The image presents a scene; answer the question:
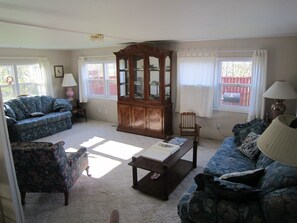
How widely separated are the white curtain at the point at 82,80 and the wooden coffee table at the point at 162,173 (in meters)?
4.09

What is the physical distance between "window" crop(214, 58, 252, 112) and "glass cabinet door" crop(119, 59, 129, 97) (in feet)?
7.05

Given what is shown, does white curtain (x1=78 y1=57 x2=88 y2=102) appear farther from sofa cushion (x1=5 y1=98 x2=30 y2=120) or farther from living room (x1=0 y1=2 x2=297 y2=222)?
sofa cushion (x1=5 y1=98 x2=30 y2=120)

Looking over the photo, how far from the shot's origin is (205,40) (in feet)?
14.7

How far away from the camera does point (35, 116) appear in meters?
5.30

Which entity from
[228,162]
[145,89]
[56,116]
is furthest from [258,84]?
[56,116]

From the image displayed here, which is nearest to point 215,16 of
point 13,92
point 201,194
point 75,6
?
point 75,6

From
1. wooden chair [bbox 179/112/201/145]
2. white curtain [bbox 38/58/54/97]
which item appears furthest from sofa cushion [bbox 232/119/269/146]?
white curtain [bbox 38/58/54/97]

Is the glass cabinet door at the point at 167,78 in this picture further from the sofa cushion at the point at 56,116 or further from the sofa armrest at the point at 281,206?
the sofa armrest at the point at 281,206

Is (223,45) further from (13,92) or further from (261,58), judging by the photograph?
(13,92)

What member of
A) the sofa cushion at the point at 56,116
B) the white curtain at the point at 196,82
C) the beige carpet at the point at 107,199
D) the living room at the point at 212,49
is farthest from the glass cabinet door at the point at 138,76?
the sofa cushion at the point at 56,116

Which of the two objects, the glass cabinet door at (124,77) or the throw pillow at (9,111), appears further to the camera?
the glass cabinet door at (124,77)

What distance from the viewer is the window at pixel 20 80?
5.39 m

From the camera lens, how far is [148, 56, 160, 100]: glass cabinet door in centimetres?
481

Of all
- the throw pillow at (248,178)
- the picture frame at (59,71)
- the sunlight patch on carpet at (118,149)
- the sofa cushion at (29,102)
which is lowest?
the sunlight patch on carpet at (118,149)
